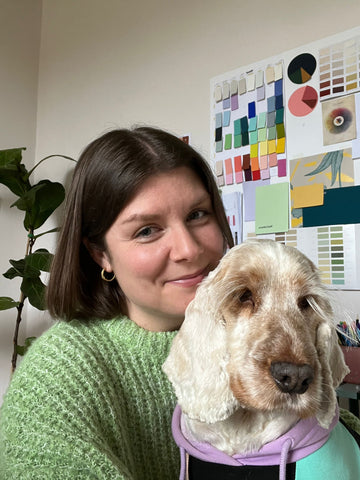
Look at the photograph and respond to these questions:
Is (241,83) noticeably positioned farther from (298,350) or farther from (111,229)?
(298,350)

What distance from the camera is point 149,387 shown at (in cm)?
101

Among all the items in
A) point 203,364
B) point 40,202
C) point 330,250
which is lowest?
point 203,364

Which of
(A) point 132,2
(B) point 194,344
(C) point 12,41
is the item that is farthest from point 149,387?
(C) point 12,41

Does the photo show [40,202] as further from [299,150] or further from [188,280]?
[188,280]

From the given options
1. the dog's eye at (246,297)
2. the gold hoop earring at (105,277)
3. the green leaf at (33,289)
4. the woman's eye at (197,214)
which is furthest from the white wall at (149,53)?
the dog's eye at (246,297)

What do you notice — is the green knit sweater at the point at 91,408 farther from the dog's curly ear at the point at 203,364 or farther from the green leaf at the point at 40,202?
the green leaf at the point at 40,202

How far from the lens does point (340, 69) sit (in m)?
1.77

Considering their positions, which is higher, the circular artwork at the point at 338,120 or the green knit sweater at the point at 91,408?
the circular artwork at the point at 338,120

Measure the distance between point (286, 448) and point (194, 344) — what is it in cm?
21

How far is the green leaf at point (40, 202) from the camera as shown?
2.59 metres

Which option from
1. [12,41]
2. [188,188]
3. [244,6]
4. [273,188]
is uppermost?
[12,41]

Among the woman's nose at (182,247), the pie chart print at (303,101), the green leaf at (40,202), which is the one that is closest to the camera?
the woman's nose at (182,247)

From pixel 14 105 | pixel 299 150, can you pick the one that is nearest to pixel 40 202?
pixel 14 105

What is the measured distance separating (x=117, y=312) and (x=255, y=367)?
1.74 ft
